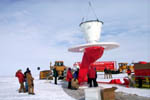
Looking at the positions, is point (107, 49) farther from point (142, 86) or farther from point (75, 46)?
point (142, 86)

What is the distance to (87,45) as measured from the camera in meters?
11.9

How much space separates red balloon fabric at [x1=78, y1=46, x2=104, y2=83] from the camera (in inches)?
481

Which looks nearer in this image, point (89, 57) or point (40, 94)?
point (40, 94)

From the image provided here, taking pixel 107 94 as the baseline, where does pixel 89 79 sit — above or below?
above

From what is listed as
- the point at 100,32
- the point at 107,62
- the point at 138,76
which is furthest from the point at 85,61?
the point at 107,62

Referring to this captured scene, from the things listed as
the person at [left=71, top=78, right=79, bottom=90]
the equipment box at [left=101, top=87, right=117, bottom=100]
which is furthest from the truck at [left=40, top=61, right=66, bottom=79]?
the equipment box at [left=101, top=87, right=117, bottom=100]

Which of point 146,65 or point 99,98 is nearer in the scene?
point 99,98

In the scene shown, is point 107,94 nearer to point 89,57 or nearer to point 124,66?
point 89,57

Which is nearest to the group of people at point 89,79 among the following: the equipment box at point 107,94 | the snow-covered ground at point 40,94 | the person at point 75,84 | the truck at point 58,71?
Result: the person at point 75,84

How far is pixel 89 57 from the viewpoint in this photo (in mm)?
12719

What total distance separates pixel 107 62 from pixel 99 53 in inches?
1092

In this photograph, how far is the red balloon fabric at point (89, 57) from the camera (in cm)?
1221

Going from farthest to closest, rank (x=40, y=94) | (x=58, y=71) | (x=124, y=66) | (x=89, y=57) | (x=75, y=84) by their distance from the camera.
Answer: (x=124, y=66) < (x=58, y=71) < (x=75, y=84) < (x=89, y=57) < (x=40, y=94)

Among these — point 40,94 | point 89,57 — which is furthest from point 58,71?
point 40,94
